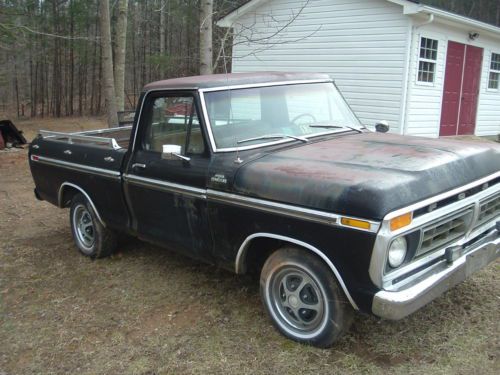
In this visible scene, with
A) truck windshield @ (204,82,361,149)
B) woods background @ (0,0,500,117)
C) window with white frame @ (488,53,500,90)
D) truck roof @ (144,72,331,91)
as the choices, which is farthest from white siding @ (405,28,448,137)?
woods background @ (0,0,500,117)

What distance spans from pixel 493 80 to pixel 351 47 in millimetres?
5714

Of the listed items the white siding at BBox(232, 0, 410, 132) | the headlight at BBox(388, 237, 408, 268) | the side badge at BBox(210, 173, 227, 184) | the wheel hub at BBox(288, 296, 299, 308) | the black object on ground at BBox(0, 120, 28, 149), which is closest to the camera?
the headlight at BBox(388, 237, 408, 268)

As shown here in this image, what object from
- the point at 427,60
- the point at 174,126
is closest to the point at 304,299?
the point at 174,126

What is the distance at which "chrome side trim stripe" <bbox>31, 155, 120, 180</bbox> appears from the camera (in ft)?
15.6

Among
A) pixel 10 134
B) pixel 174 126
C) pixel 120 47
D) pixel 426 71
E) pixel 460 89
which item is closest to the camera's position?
pixel 174 126

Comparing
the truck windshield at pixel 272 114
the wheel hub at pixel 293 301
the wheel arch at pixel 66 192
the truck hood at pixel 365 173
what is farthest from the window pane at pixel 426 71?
the wheel hub at pixel 293 301

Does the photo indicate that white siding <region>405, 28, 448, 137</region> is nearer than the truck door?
No

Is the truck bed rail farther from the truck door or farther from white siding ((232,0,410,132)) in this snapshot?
white siding ((232,0,410,132))

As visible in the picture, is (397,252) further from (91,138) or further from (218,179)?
(91,138)

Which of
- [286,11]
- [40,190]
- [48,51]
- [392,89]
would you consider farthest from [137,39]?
[40,190]

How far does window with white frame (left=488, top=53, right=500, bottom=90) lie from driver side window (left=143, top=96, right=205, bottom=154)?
14.3 meters

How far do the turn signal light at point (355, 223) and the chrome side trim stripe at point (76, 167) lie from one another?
253cm

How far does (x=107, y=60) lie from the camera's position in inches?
441

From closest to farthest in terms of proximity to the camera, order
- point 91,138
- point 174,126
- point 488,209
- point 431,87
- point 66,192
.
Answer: point 488,209 < point 174,126 < point 91,138 < point 66,192 < point 431,87
